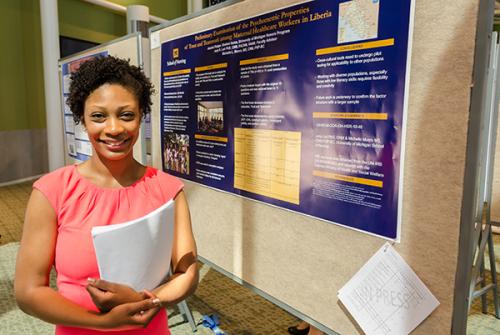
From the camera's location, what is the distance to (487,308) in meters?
2.40

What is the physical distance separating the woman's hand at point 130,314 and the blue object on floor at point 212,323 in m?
1.24

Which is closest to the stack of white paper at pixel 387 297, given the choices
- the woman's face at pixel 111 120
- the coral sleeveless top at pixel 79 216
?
the coral sleeveless top at pixel 79 216

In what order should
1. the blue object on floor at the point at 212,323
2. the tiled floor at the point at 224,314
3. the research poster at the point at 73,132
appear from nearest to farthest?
the blue object on floor at the point at 212,323 → the tiled floor at the point at 224,314 → the research poster at the point at 73,132

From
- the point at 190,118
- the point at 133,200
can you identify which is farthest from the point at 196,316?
the point at 133,200

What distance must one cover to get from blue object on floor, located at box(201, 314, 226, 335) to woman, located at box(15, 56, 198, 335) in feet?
3.40

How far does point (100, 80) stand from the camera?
2.98ft

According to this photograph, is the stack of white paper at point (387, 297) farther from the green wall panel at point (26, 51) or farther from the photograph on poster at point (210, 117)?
the green wall panel at point (26, 51)

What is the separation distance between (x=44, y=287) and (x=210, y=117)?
0.83 meters

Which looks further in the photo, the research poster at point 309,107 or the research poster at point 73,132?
the research poster at point 73,132

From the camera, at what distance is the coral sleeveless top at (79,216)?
85 centimetres

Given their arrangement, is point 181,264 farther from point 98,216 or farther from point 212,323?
point 212,323

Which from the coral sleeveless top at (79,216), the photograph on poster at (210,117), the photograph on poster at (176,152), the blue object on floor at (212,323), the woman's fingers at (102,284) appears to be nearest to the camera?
the woman's fingers at (102,284)

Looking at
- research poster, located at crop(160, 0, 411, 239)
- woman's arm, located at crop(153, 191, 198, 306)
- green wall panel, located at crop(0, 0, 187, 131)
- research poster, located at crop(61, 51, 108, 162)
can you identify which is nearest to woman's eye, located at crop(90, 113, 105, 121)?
woman's arm, located at crop(153, 191, 198, 306)

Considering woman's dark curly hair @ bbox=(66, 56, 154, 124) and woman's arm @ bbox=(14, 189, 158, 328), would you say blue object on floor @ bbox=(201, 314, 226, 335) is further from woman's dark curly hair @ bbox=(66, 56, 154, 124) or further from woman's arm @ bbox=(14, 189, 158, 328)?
woman's dark curly hair @ bbox=(66, 56, 154, 124)
